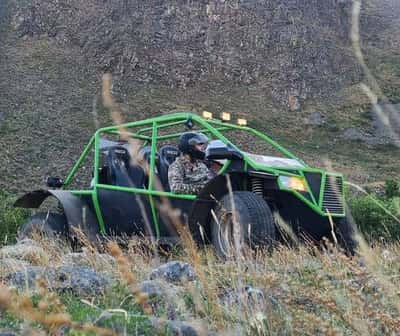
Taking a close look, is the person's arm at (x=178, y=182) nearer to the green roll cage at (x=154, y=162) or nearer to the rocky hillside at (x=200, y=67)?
the green roll cage at (x=154, y=162)

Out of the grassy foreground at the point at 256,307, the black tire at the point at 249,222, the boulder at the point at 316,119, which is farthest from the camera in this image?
the boulder at the point at 316,119

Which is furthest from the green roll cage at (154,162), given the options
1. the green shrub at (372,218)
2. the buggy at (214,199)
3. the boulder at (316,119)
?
the boulder at (316,119)

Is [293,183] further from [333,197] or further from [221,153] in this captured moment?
[221,153]

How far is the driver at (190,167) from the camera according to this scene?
24.1ft

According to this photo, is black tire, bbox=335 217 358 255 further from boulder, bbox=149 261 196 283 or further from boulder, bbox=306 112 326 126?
boulder, bbox=306 112 326 126

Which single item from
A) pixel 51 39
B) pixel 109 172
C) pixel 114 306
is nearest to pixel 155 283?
pixel 114 306

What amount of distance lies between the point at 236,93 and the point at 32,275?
149 ft

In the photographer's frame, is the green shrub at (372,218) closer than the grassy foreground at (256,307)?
No

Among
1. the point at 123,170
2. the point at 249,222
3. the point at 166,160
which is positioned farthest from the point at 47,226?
the point at 249,222

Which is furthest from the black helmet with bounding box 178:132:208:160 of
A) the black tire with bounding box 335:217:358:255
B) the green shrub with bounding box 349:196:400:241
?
the green shrub with bounding box 349:196:400:241

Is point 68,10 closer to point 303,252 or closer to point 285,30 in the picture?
point 285,30

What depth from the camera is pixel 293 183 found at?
22.0ft

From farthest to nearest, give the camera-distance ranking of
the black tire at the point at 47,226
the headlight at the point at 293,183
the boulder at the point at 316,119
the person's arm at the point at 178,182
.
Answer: the boulder at the point at 316,119, the black tire at the point at 47,226, the person's arm at the point at 178,182, the headlight at the point at 293,183

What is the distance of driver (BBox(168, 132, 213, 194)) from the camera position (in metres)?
7.35
